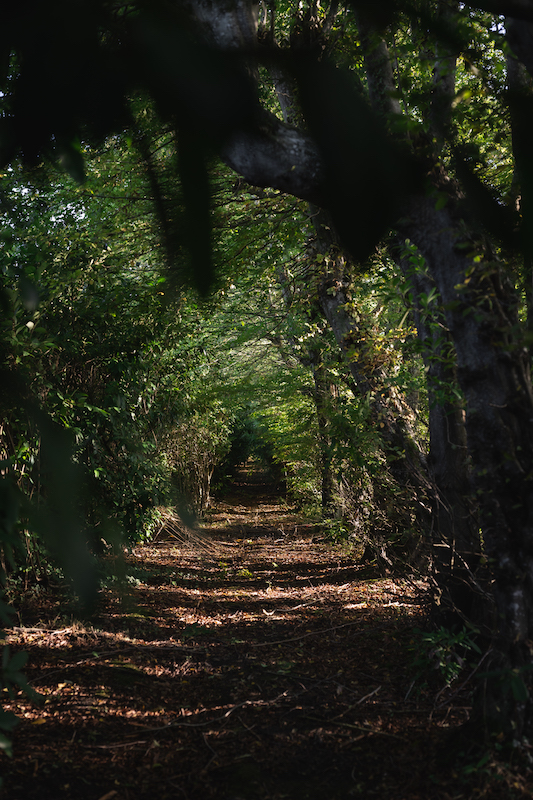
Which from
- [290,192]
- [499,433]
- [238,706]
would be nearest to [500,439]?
[499,433]

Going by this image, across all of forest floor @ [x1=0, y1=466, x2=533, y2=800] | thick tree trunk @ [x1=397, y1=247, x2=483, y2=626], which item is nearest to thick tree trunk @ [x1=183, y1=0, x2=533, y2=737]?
forest floor @ [x1=0, y1=466, x2=533, y2=800]

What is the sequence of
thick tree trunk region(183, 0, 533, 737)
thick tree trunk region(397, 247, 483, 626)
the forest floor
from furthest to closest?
thick tree trunk region(397, 247, 483, 626) < the forest floor < thick tree trunk region(183, 0, 533, 737)

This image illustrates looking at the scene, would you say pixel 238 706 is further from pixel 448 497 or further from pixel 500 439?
pixel 500 439

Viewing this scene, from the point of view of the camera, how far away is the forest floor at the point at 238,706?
2.29m

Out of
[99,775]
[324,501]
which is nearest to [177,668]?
[99,775]

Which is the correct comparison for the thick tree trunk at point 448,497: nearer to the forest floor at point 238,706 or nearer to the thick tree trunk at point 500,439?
the forest floor at point 238,706

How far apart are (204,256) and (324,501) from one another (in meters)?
9.55

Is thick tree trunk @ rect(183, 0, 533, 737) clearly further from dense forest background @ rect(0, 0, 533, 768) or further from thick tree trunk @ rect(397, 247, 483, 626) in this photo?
thick tree trunk @ rect(397, 247, 483, 626)

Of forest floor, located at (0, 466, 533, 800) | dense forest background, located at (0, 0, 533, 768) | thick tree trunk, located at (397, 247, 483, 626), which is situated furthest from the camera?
thick tree trunk, located at (397, 247, 483, 626)

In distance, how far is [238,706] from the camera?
3.25 meters

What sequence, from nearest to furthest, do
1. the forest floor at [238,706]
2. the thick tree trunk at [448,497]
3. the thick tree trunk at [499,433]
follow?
1. the thick tree trunk at [499,433]
2. the forest floor at [238,706]
3. the thick tree trunk at [448,497]

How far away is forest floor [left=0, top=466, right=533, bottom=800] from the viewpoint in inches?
90.4

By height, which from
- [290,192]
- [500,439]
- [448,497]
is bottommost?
[448,497]

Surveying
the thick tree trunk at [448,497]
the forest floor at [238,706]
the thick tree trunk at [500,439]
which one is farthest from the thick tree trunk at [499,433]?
the thick tree trunk at [448,497]
